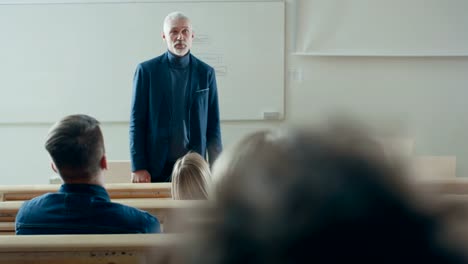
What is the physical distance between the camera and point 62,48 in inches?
210

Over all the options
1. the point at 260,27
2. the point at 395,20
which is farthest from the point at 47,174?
the point at 395,20

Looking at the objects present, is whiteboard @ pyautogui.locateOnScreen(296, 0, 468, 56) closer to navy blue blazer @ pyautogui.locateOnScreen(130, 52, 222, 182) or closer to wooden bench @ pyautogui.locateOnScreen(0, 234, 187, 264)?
navy blue blazer @ pyautogui.locateOnScreen(130, 52, 222, 182)

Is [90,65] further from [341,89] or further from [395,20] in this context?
[395,20]

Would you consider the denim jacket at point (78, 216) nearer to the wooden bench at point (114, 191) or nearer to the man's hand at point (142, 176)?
the wooden bench at point (114, 191)

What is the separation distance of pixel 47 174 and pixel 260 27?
8.18 feet

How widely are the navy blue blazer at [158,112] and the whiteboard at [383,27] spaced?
85.9 inches

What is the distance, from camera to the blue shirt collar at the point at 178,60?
344 centimetres

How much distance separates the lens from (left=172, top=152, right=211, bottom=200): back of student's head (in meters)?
2.30

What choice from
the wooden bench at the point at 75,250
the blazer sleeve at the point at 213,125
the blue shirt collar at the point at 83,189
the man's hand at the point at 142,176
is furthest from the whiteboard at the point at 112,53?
the wooden bench at the point at 75,250

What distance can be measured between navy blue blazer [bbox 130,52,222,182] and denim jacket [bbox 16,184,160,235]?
150cm

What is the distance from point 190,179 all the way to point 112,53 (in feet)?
10.9

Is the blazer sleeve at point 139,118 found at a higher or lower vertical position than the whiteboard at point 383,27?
lower

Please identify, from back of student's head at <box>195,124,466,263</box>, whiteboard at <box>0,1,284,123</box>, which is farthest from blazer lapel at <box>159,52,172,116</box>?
back of student's head at <box>195,124,466,263</box>

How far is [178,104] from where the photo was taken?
345cm
